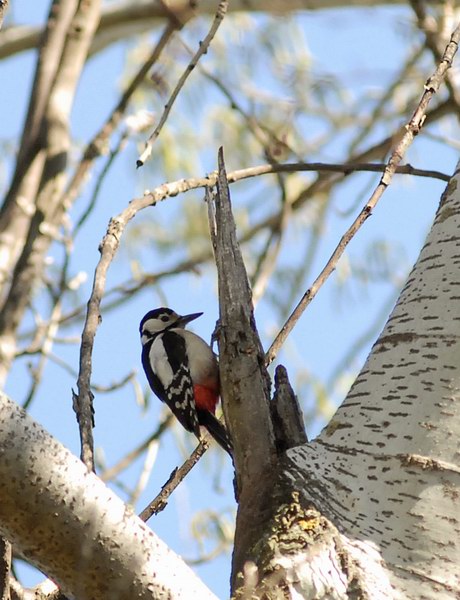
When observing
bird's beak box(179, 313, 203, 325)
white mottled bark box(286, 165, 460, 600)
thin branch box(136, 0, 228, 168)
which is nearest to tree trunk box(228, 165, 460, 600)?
white mottled bark box(286, 165, 460, 600)

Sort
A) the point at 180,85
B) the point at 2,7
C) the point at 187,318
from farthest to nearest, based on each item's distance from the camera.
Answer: the point at 187,318 → the point at 180,85 → the point at 2,7

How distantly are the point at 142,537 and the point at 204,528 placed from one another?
11.8 ft

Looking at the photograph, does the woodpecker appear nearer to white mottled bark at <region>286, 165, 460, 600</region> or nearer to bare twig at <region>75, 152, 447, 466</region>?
bare twig at <region>75, 152, 447, 466</region>

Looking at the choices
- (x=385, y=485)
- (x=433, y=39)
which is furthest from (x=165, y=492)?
(x=433, y=39)

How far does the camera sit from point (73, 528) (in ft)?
4.58

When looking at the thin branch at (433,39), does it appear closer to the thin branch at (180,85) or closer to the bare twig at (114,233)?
the bare twig at (114,233)

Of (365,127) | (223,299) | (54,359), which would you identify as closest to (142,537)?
(223,299)

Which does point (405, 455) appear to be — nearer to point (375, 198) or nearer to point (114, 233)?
point (375, 198)

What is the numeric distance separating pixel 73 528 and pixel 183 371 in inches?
121

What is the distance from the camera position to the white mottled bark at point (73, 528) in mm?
1367

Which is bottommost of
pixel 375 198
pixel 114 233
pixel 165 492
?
pixel 165 492

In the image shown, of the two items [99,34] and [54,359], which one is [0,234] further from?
[99,34]

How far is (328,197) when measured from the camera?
5902mm

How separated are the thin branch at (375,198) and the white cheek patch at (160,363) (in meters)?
2.40
